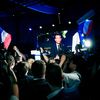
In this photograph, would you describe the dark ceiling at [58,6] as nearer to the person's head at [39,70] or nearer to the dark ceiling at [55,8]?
the dark ceiling at [55,8]

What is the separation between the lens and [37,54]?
9.37 m

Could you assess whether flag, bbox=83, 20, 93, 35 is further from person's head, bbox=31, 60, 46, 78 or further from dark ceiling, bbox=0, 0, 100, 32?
person's head, bbox=31, 60, 46, 78

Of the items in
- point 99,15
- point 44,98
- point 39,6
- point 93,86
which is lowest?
point 44,98

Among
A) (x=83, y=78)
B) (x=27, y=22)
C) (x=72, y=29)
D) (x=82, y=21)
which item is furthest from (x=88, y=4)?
(x=83, y=78)

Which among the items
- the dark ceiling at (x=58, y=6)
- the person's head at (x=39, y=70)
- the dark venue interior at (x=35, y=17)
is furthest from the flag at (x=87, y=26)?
the person's head at (x=39, y=70)

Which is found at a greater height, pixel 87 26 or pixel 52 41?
pixel 87 26

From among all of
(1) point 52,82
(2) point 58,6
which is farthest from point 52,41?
(1) point 52,82

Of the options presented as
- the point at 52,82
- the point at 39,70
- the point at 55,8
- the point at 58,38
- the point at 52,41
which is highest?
the point at 55,8

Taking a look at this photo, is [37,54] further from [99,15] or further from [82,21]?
[82,21]

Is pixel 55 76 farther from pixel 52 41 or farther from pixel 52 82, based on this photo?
pixel 52 41

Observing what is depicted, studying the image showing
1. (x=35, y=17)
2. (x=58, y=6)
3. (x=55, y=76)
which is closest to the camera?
(x=55, y=76)

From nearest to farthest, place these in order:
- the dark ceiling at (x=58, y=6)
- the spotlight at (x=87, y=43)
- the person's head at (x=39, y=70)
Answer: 1. the person's head at (x=39, y=70)
2. the spotlight at (x=87, y=43)
3. the dark ceiling at (x=58, y=6)

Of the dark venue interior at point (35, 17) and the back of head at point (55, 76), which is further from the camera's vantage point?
the dark venue interior at point (35, 17)

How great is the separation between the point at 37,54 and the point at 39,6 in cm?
614
